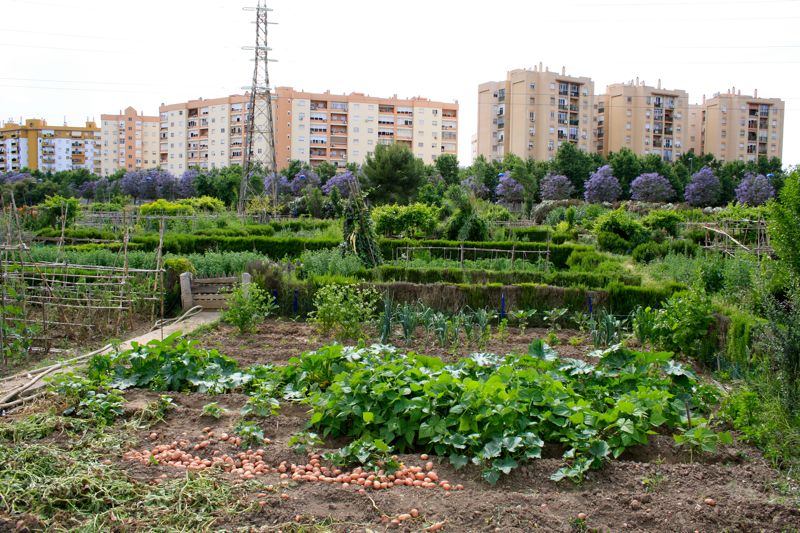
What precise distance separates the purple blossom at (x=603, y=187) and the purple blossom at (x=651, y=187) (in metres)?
1.21

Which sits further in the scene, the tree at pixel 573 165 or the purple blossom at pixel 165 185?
the purple blossom at pixel 165 185

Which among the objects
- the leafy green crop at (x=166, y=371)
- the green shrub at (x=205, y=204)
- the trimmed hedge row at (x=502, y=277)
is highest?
the green shrub at (x=205, y=204)

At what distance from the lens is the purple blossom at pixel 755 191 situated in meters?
46.7

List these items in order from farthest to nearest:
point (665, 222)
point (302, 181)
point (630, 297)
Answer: point (302, 181) < point (665, 222) < point (630, 297)

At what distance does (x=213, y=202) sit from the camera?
36.7 m

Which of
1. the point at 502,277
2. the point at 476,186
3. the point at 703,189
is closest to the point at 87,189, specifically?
the point at 476,186

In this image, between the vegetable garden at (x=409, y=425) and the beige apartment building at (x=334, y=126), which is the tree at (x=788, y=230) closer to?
the vegetable garden at (x=409, y=425)

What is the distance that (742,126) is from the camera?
268 feet

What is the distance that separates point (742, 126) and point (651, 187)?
43163mm

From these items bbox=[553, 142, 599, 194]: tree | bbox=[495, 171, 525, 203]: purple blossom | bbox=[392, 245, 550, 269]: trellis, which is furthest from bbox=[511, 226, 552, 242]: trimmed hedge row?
bbox=[553, 142, 599, 194]: tree

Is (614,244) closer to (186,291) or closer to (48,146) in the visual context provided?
(186,291)

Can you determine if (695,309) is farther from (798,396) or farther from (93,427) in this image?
(93,427)

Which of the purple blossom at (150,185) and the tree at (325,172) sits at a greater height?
the tree at (325,172)

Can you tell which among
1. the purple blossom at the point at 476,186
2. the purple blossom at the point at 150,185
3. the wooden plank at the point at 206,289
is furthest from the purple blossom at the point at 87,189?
the wooden plank at the point at 206,289
